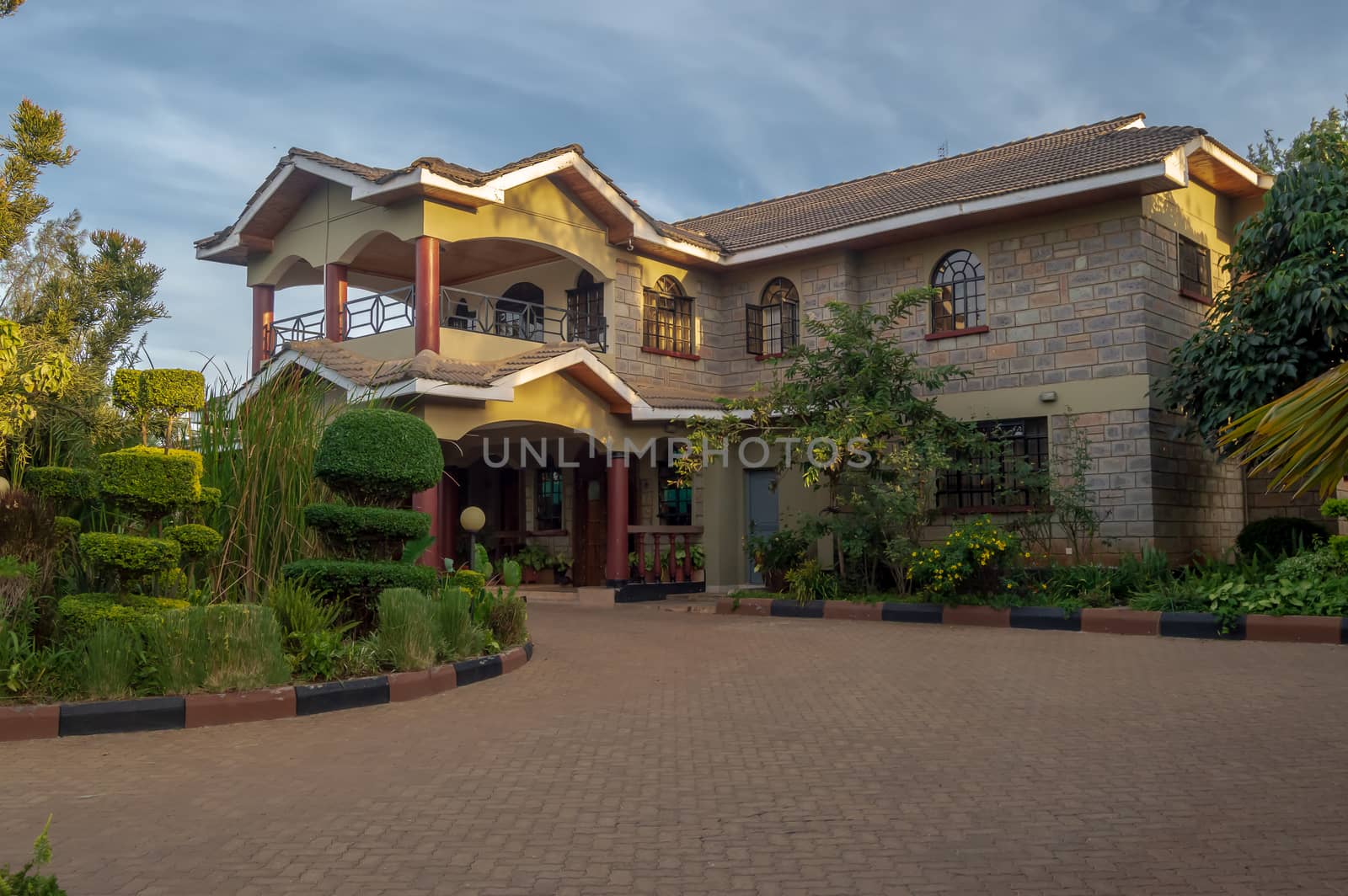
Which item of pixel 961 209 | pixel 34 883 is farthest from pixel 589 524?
pixel 34 883

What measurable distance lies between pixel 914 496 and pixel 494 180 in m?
7.18

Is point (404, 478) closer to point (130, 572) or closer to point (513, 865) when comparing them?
point (130, 572)

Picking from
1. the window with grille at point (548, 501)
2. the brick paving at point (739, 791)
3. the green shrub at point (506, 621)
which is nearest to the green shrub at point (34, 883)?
the brick paving at point (739, 791)

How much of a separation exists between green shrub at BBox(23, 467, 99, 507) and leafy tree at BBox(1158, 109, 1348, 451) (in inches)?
473

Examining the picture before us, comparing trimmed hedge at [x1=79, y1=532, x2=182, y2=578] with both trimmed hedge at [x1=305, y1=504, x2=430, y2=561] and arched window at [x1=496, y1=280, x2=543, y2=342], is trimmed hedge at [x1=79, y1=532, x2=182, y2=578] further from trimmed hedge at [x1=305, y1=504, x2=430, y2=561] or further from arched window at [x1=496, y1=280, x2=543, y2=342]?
arched window at [x1=496, y1=280, x2=543, y2=342]

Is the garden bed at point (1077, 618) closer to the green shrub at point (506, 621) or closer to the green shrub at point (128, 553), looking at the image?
the green shrub at point (506, 621)

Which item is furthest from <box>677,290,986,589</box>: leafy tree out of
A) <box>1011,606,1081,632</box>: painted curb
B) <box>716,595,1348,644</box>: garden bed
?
<box>1011,606,1081,632</box>: painted curb

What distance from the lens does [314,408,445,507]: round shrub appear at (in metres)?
9.38

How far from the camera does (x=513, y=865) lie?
4348 mm

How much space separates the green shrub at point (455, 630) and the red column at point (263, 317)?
10222 mm

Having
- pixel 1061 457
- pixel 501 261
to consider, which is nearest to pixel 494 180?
pixel 501 261

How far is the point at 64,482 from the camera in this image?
28.3ft

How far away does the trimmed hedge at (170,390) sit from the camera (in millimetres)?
8383

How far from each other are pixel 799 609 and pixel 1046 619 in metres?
3.12
